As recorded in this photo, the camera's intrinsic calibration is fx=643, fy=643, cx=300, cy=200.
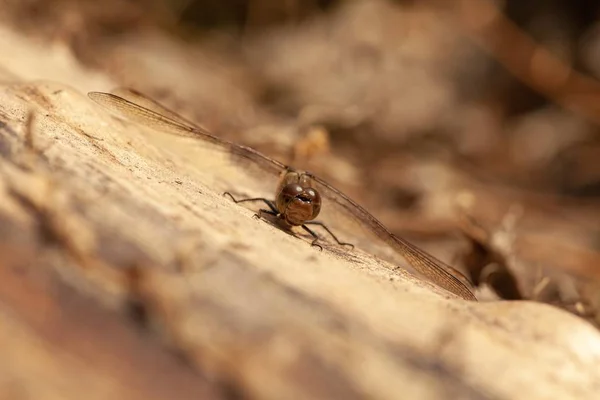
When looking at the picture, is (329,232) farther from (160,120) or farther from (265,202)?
(160,120)

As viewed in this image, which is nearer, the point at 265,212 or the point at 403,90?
the point at 265,212

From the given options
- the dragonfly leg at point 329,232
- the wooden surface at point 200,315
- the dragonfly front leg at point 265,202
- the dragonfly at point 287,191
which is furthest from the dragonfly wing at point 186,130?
the wooden surface at point 200,315

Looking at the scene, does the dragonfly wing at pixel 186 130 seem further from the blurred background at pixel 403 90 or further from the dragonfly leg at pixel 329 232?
the blurred background at pixel 403 90

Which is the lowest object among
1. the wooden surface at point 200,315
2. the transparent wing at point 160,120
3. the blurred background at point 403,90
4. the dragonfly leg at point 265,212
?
the wooden surface at point 200,315

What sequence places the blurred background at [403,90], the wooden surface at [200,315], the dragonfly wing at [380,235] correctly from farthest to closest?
the blurred background at [403,90] → the dragonfly wing at [380,235] → the wooden surface at [200,315]

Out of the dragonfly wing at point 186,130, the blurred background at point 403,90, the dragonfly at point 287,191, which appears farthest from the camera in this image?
the blurred background at point 403,90

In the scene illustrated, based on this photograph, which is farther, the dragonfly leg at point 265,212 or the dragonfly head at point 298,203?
the dragonfly head at point 298,203

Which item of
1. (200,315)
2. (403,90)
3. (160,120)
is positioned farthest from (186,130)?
(403,90)

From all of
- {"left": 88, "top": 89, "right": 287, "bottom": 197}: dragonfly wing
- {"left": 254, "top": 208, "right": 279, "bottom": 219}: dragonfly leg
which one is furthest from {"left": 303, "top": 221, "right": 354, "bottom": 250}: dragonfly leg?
{"left": 88, "top": 89, "right": 287, "bottom": 197}: dragonfly wing
